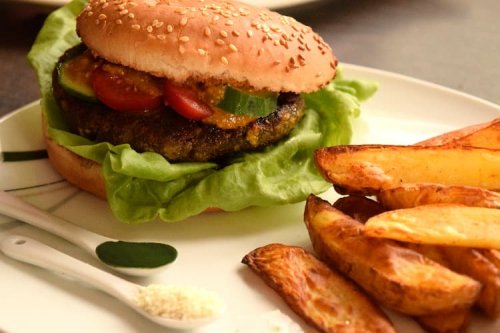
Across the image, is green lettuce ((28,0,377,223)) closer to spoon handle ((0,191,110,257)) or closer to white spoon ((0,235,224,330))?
spoon handle ((0,191,110,257))

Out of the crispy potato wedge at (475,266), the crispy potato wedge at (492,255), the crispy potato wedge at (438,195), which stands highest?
the crispy potato wedge at (438,195)

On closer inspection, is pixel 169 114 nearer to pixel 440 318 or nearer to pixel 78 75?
Answer: pixel 78 75

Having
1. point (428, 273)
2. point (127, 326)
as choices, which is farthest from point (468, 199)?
point (127, 326)

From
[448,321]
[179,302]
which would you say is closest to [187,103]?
[179,302]

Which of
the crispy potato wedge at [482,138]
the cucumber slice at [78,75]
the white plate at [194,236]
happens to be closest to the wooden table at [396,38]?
the white plate at [194,236]

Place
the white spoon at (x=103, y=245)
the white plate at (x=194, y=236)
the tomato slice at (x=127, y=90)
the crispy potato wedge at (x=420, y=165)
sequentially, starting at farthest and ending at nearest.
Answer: the tomato slice at (x=127, y=90)
the crispy potato wedge at (x=420, y=165)
the white spoon at (x=103, y=245)
the white plate at (x=194, y=236)

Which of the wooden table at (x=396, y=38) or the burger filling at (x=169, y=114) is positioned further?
the wooden table at (x=396, y=38)

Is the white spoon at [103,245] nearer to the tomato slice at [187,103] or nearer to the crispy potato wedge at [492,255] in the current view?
the tomato slice at [187,103]

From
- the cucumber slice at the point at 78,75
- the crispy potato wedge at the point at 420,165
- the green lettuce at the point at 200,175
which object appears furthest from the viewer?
the cucumber slice at the point at 78,75
